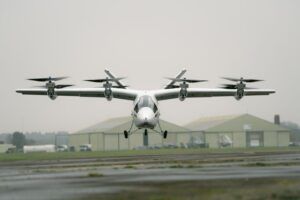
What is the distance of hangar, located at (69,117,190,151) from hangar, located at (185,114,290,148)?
286 inches

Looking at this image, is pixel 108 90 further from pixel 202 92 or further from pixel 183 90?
pixel 202 92

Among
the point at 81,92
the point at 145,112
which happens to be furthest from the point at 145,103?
the point at 81,92

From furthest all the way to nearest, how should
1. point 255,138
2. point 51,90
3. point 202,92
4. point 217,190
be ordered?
1. point 255,138
2. point 202,92
3. point 51,90
4. point 217,190

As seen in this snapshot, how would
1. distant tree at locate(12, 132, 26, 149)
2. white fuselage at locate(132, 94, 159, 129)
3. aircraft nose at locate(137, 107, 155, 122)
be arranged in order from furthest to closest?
distant tree at locate(12, 132, 26, 149) → white fuselage at locate(132, 94, 159, 129) → aircraft nose at locate(137, 107, 155, 122)

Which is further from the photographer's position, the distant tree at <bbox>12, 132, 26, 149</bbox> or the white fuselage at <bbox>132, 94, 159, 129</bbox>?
the distant tree at <bbox>12, 132, 26, 149</bbox>

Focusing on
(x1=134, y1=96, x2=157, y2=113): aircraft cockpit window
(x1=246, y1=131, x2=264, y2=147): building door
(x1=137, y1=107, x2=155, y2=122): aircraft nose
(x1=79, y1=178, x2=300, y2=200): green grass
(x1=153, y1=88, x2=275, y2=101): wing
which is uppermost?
(x1=153, y1=88, x2=275, y2=101): wing

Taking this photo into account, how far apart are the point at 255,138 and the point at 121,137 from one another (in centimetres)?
3379

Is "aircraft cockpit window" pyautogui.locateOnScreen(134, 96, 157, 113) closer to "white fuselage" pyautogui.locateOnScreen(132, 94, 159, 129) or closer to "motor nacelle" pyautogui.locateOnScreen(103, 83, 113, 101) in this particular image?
"white fuselage" pyautogui.locateOnScreen(132, 94, 159, 129)

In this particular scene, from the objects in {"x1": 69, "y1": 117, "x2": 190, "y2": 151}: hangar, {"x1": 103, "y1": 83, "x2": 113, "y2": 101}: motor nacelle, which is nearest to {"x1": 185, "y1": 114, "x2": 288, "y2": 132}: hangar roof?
{"x1": 69, "y1": 117, "x2": 190, "y2": 151}: hangar

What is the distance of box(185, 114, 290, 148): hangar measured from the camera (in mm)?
146500

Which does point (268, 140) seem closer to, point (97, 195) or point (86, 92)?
point (86, 92)

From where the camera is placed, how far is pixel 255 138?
14675 centimetres

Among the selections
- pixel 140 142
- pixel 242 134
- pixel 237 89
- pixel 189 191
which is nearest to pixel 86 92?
pixel 237 89

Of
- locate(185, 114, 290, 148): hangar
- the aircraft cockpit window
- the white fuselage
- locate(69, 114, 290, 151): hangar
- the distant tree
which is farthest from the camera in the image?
the distant tree
